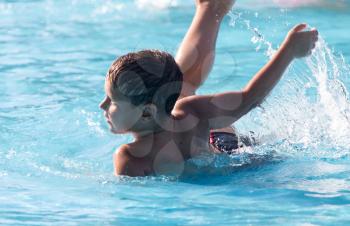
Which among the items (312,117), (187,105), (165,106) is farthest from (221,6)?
(165,106)

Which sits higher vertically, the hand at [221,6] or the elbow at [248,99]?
the hand at [221,6]

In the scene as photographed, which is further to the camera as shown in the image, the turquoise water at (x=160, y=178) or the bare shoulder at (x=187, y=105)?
the bare shoulder at (x=187, y=105)

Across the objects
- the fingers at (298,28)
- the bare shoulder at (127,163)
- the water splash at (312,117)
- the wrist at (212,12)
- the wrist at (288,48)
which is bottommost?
the bare shoulder at (127,163)

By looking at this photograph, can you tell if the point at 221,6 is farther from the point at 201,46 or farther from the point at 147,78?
the point at 147,78

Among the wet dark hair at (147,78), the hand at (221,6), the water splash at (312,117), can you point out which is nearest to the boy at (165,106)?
the wet dark hair at (147,78)

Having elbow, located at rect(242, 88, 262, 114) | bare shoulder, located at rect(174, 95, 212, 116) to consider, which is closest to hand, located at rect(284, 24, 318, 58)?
elbow, located at rect(242, 88, 262, 114)

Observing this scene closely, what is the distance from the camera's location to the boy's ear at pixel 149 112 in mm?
3396

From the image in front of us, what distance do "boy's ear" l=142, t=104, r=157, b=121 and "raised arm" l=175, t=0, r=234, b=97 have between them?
0.78 meters

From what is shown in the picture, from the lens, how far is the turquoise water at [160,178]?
3.23m

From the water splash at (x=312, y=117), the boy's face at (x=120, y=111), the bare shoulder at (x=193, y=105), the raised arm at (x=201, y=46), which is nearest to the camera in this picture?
the boy's face at (x=120, y=111)

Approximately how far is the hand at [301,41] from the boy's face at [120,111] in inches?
27.3

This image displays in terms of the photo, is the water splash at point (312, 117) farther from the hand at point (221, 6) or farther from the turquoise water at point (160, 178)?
the hand at point (221, 6)

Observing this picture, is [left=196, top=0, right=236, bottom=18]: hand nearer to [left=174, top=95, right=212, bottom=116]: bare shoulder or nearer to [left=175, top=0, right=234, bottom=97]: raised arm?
[left=175, top=0, right=234, bottom=97]: raised arm

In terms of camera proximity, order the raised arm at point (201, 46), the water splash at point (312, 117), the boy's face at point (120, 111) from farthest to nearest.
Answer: the raised arm at point (201, 46) < the water splash at point (312, 117) < the boy's face at point (120, 111)
